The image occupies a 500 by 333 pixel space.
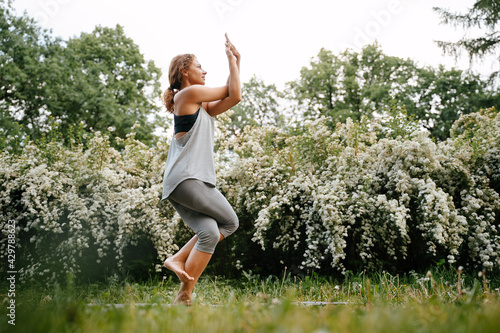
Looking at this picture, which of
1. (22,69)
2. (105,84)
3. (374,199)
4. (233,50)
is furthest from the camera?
(105,84)

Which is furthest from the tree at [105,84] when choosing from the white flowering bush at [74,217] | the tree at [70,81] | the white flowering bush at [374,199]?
the white flowering bush at [374,199]

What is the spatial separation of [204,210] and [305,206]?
75.5 inches

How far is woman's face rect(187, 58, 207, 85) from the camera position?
9.18ft

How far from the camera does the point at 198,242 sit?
2.47 meters

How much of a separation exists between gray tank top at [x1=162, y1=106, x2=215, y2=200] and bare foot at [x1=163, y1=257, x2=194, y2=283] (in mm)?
440

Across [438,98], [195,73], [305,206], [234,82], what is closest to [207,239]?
[234,82]

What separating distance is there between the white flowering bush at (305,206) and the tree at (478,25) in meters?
11.2

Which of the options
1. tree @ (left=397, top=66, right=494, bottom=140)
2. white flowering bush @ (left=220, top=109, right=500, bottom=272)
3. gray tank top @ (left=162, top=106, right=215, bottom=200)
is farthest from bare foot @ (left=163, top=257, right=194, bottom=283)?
tree @ (left=397, top=66, right=494, bottom=140)

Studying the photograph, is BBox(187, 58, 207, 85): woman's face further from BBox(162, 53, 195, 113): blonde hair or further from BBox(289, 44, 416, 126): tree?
BBox(289, 44, 416, 126): tree

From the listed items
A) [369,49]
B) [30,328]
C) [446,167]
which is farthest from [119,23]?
[30,328]

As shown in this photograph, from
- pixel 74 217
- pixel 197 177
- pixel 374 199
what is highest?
pixel 374 199

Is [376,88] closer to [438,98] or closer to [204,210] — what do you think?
[438,98]

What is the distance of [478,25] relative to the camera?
566 inches

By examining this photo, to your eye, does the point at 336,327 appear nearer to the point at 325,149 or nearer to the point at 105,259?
the point at 325,149
